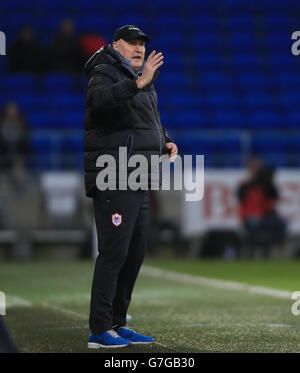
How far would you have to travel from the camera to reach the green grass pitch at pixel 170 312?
654 cm

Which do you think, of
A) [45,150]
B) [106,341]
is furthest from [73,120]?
[106,341]

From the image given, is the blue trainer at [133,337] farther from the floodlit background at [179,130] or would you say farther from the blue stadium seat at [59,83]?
the blue stadium seat at [59,83]

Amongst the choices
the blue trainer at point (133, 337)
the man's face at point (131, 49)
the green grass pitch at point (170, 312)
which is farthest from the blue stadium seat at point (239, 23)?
the blue trainer at point (133, 337)

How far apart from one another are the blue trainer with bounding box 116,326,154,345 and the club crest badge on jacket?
0.79 meters

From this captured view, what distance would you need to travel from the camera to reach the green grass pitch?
654cm

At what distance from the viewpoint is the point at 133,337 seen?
6543mm

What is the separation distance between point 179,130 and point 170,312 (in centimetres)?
1061

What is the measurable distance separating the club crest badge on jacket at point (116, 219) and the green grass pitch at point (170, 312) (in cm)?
80

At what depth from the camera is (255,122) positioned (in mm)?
20625

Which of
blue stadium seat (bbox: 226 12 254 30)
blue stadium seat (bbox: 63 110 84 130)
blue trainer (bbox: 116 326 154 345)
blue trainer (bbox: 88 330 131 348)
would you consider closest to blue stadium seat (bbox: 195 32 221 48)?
blue stadium seat (bbox: 226 12 254 30)

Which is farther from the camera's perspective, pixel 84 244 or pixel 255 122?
pixel 255 122
